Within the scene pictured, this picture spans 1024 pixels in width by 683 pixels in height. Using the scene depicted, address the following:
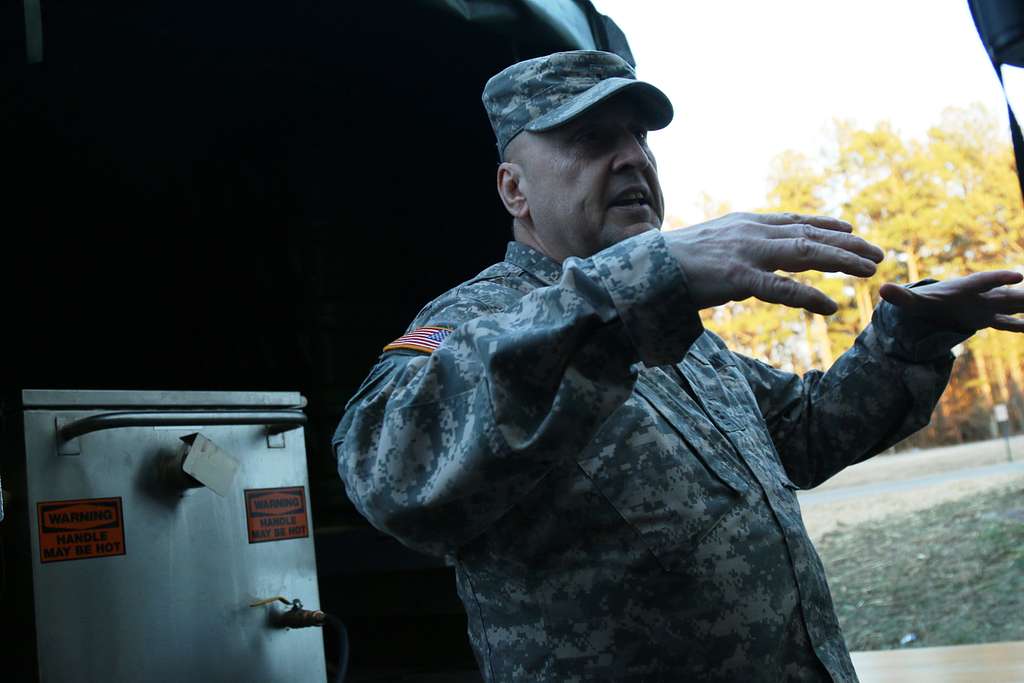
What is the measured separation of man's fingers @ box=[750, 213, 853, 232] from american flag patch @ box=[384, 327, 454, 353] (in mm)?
423

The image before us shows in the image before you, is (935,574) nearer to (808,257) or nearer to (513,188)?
(513,188)

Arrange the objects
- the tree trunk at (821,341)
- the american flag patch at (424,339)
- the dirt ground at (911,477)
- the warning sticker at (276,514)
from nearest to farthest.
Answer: the american flag patch at (424,339)
the warning sticker at (276,514)
the dirt ground at (911,477)
the tree trunk at (821,341)

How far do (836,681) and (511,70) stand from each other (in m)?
1.07

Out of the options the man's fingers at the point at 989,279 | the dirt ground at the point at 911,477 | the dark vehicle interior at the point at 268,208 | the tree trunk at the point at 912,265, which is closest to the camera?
the man's fingers at the point at 989,279

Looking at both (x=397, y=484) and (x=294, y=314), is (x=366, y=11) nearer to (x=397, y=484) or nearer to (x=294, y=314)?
(x=294, y=314)

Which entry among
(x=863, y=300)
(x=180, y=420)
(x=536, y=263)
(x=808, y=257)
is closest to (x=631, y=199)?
(x=536, y=263)

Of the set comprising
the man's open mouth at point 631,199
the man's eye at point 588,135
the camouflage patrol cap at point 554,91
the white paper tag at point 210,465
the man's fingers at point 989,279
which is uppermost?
the camouflage patrol cap at point 554,91

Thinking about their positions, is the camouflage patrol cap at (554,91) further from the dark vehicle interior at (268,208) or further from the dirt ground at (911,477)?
the dirt ground at (911,477)

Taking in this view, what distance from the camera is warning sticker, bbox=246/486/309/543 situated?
6.64ft

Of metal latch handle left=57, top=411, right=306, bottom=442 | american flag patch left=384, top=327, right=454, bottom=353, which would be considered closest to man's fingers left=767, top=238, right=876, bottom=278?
american flag patch left=384, top=327, right=454, bottom=353

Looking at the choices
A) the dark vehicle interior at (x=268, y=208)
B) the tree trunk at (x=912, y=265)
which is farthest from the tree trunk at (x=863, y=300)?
the dark vehicle interior at (x=268, y=208)

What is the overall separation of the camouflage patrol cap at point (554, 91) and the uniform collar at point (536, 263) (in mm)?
193

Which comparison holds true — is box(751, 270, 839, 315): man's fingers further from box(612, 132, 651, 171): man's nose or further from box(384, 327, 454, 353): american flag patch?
box(612, 132, 651, 171): man's nose

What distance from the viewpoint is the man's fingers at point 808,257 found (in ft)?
3.21
